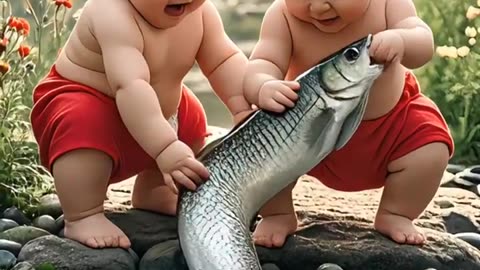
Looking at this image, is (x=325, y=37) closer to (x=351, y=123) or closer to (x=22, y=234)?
(x=351, y=123)

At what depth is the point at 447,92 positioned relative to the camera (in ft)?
11.3

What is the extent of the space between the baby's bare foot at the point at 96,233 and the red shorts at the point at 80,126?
11cm

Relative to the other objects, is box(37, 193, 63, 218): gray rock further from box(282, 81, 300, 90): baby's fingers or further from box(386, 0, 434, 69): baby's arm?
box(386, 0, 434, 69): baby's arm

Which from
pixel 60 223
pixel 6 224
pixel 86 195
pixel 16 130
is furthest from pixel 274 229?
pixel 16 130

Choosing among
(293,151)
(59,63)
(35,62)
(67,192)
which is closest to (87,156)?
(67,192)

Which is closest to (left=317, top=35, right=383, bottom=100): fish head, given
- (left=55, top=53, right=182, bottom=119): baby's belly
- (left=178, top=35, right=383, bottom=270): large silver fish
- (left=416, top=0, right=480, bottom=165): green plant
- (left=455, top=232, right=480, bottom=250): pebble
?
(left=178, top=35, right=383, bottom=270): large silver fish

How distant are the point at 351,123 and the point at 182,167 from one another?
33cm

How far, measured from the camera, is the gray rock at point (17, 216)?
253cm

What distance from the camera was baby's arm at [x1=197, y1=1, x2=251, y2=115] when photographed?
91.3 inches

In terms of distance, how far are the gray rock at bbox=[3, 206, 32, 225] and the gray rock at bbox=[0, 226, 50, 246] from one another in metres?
0.14

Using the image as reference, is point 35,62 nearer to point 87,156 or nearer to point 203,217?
point 87,156

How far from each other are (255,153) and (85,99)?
36cm

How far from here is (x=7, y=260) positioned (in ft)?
7.35

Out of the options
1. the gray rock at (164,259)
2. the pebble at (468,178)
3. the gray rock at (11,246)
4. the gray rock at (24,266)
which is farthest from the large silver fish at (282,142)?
the pebble at (468,178)
